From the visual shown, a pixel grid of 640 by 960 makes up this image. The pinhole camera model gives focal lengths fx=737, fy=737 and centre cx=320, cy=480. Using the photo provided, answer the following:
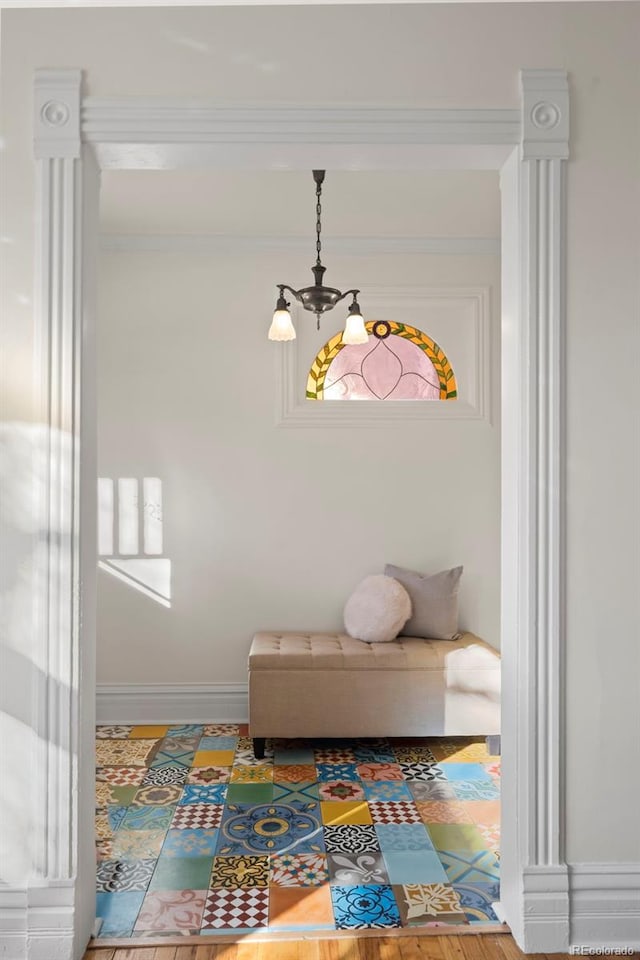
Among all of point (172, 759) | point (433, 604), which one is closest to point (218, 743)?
point (172, 759)

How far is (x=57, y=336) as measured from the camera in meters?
2.13

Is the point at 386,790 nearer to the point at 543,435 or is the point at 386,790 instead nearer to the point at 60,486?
Result: the point at 543,435

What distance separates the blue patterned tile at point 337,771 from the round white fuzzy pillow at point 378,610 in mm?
687

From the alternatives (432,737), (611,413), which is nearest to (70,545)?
(611,413)

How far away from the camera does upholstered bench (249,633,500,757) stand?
12.3 feet

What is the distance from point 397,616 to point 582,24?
9.44ft

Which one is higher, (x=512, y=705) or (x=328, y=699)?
(x=512, y=705)

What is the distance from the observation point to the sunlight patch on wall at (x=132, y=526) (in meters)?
4.34

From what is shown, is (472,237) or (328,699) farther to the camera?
(472,237)

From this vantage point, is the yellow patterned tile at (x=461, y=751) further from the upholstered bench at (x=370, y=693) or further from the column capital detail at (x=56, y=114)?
the column capital detail at (x=56, y=114)

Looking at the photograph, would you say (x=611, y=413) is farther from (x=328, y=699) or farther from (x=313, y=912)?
(x=328, y=699)

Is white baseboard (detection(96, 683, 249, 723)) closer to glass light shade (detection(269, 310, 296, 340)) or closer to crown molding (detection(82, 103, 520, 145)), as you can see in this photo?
glass light shade (detection(269, 310, 296, 340))

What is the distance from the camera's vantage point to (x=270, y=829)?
2.99 meters

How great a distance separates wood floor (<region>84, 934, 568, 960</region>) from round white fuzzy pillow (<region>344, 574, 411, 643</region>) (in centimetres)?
195
